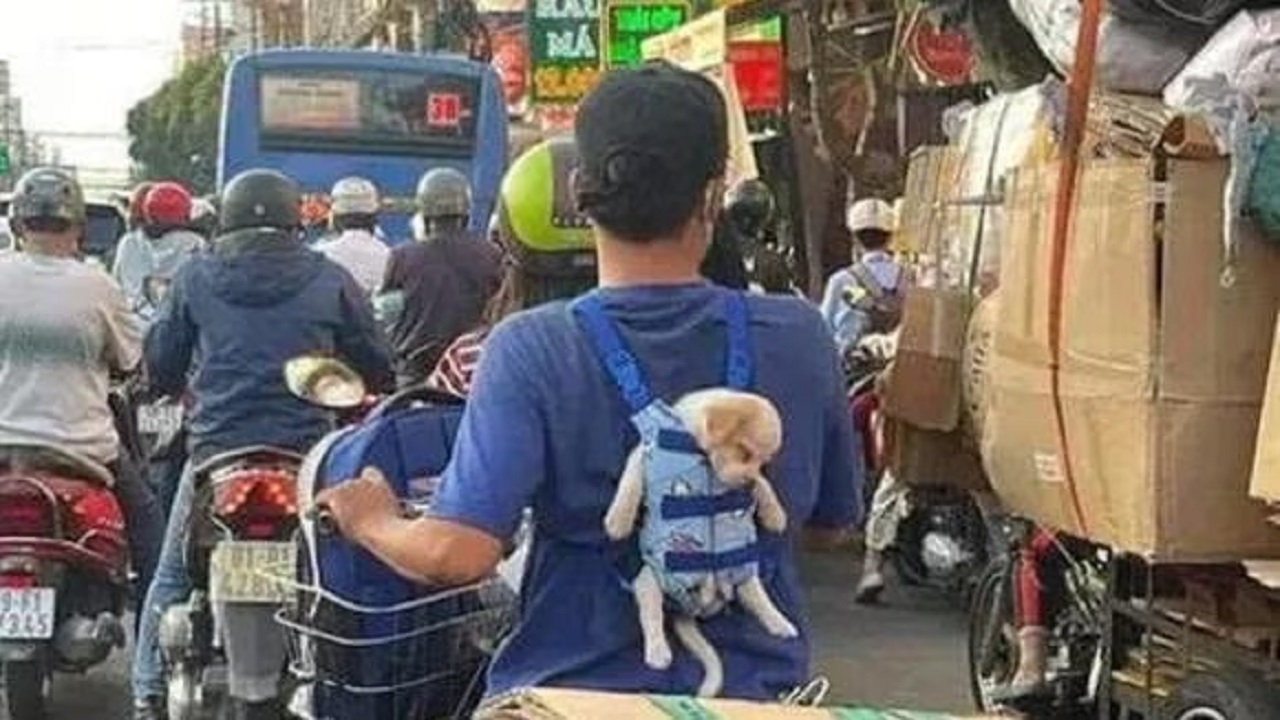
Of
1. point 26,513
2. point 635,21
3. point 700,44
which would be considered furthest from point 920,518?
point 635,21

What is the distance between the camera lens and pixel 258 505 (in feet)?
18.9

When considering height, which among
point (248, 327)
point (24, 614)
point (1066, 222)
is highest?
point (1066, 222)

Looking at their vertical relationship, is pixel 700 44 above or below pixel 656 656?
above

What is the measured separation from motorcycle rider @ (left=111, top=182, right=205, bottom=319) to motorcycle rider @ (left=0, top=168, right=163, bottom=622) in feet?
14.6

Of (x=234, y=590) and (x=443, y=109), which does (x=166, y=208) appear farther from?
(x=234, y=590)

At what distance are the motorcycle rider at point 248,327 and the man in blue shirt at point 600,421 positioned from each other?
329 centimetres

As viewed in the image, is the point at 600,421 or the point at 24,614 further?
the point at 24,614

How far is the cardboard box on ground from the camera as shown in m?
2.44

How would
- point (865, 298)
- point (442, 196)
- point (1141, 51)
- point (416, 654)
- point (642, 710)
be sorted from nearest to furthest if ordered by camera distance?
point (642, 710) < point (416, 654) < point (1141, 51) < point (442, 196) < point (865, 298)

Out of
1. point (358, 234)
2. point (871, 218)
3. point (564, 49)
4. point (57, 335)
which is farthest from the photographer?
point (564, 49)

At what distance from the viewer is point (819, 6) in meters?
14.7

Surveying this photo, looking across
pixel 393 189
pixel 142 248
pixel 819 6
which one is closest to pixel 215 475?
pixel 142 248

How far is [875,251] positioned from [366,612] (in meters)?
7.09

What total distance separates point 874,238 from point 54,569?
4.95 metres
